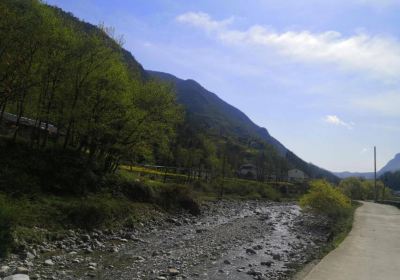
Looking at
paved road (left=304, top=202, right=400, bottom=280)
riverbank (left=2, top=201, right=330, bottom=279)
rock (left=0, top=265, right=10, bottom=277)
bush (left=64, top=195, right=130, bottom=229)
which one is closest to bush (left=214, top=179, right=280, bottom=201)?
riverbank (left=2, top=201, right=330, bottom=279)

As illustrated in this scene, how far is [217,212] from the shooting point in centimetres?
4831

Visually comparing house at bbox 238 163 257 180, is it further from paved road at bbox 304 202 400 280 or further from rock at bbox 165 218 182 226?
paved road at bbox 304 202 400 280

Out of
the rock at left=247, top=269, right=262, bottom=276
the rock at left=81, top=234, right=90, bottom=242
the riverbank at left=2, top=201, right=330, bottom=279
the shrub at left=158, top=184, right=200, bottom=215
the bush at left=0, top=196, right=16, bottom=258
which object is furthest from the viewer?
the shrub at left=158, top=184, right=200, bottom=215

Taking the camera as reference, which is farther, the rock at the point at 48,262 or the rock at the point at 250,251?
the rock at the point at 250,251

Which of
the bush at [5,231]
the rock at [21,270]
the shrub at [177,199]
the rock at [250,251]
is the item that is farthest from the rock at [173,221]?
the rock at [21,270]

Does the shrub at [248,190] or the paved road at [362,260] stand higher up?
the shrub at [248,190]

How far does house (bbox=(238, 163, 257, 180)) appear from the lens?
488ft

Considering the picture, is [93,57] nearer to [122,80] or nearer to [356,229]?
[122,80]

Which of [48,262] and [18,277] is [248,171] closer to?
[48,262]

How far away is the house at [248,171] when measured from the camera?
14869 cm

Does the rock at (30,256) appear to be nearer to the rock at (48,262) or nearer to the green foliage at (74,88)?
the rock at (48,262)

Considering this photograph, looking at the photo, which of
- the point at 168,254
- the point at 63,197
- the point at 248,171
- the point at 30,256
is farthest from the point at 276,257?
the point at 248,171

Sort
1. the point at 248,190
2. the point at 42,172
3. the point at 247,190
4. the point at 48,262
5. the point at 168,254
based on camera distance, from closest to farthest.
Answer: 1. the point at 48,262
2. the point at 168,254
3. the point at 42,172
4. the point at 247,190
5. the point at 248,190

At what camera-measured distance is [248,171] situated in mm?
156125
